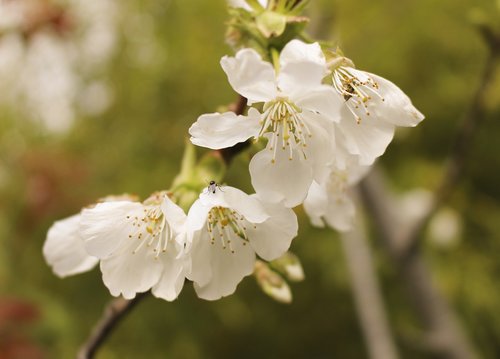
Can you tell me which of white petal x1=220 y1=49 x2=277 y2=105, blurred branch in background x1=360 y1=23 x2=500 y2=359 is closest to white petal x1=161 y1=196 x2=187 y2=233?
white petal x1=220 y1=49 x2=277 y2=105

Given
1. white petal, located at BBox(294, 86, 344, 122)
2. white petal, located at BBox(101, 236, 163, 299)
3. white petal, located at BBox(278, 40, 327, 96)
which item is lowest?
white petal, located at BBox(101, 236, 163, 299)

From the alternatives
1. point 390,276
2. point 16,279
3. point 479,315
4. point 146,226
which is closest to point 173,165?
point 16,279

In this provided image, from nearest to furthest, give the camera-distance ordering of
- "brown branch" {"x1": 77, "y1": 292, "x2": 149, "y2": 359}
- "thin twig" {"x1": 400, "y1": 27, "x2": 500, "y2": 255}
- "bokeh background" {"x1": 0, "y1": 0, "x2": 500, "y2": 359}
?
"brown branch" {"x1": 77, "y1": 292, "x2": 149, "y2": 359}
"thin twig" {"x1": 400, "y1": 27, "x2": 500, "y2": 255}
"bokeh background" {"x1": 0, "y1": 0, "x2": 500, "y2": 359}

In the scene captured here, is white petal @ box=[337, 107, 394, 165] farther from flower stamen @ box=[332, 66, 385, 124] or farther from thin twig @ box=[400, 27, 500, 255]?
thin twig @ box=[400, 27, 500, 255]

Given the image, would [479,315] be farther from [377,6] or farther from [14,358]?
[14,358]

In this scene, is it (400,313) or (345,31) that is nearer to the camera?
(345,31)

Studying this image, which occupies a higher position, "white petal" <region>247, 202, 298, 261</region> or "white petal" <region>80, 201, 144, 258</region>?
"white petal" <region>247, 202, 298, 261</region>

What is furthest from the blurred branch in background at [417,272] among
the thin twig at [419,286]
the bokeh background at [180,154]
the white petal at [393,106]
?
the white petal at [393,106]

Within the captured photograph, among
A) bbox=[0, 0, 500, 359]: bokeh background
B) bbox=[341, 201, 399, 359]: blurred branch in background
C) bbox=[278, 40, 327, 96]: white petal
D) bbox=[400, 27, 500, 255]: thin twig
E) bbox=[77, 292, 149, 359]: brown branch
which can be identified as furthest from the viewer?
bbox=[0, 0, 500, 359]: bokeh background

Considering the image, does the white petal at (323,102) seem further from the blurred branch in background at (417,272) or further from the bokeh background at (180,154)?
the bokeh background at (180,154)
